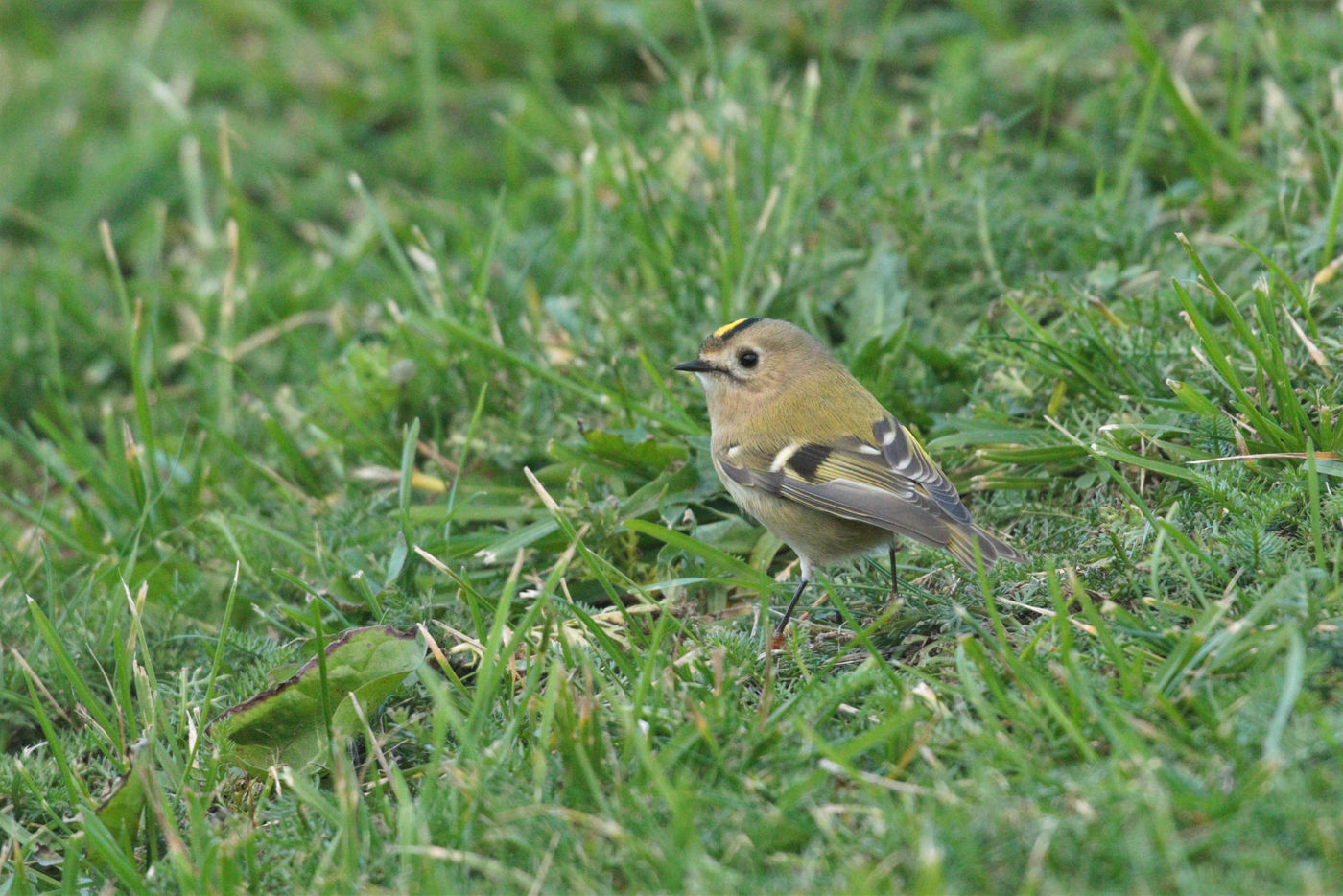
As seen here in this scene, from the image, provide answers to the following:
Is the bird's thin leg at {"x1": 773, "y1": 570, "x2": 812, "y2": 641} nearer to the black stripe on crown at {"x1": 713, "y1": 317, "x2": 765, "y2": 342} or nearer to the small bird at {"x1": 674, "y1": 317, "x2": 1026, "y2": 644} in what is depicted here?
the small bird at {"x1": 674, "y1": 317, "x2": 1026, "y2": 644}

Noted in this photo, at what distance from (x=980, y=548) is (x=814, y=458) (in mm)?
700

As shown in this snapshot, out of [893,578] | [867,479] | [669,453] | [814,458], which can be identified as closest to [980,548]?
[893,578]

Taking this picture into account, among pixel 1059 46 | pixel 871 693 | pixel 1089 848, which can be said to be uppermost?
pixel 1059 46

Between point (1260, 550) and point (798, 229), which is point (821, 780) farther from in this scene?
point (798, 229)

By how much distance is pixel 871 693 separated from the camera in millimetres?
2754

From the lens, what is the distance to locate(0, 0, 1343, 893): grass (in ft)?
7.98

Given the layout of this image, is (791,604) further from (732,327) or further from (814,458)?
(732,327)

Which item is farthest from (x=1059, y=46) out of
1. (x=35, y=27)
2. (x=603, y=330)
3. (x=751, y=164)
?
(x=35, y=27)

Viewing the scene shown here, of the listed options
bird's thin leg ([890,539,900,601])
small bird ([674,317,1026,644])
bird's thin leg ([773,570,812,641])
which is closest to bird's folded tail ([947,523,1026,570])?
small bird ([674,317,1026,644])

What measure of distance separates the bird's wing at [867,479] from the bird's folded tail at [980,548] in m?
0.02

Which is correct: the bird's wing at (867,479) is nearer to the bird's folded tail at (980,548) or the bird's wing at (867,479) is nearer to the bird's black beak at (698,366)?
the bird's folded tail at (980,548)

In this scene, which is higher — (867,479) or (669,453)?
(867,479)

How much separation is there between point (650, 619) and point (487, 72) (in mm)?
4178

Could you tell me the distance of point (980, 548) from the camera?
3141 millimetres
